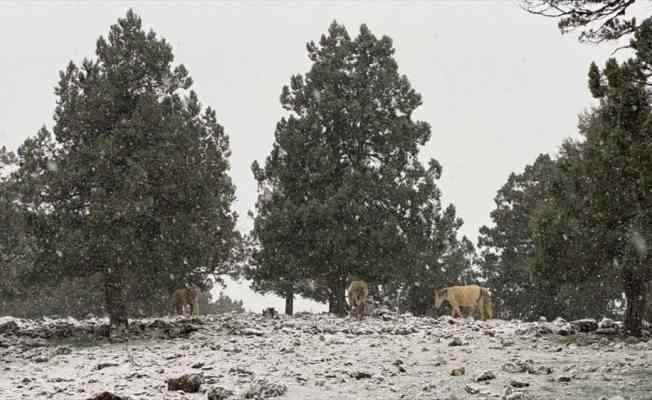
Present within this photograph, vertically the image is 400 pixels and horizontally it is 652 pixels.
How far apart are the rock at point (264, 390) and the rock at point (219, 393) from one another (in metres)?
0.28

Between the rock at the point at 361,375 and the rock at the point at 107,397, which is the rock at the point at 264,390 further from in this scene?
the rock at the point at 107,397

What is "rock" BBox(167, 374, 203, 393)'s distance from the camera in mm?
12336

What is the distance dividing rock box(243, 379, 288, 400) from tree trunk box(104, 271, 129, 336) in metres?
14.2

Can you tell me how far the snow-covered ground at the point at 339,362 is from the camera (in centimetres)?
1167

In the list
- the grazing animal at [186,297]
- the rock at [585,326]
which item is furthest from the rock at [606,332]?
the grazing animal at [186,297]

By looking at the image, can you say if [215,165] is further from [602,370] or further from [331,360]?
[602,370]

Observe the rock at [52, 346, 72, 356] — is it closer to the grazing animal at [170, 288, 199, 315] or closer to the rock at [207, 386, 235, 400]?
the rock at [207, 386, 235, 400]

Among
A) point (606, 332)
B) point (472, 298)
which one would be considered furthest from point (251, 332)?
point (472, 298)

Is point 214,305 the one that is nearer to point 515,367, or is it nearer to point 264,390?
point 515,367

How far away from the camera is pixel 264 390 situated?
1185 cm

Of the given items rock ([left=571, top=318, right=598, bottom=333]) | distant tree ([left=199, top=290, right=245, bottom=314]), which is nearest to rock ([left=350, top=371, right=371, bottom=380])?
rock ([left=571, top=318, right=598, bottom=333])

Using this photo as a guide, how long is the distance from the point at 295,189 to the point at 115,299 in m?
9.46

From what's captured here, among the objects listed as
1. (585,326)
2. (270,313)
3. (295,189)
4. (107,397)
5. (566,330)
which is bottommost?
(107,397)

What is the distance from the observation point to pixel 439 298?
3266 cm
